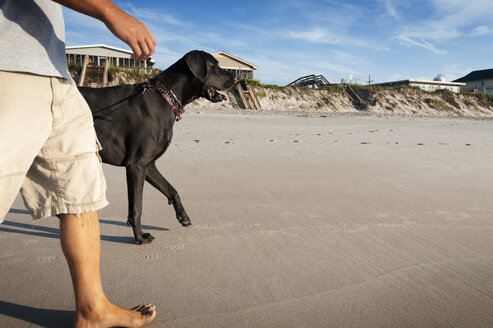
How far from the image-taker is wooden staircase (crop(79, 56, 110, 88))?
19.9 metres

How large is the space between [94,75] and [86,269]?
2181 centimetres

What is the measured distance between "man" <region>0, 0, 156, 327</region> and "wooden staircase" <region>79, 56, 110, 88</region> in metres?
20.1

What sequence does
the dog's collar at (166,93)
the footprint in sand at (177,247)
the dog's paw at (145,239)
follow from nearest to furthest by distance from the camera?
the footprint in sand at (177,247), the dog's paw at (145,239), the dog's collar at (166,93)

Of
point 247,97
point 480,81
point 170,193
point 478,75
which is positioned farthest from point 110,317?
point 478,75

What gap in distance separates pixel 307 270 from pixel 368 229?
96cm

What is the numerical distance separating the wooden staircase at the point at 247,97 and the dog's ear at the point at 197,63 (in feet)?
61.9

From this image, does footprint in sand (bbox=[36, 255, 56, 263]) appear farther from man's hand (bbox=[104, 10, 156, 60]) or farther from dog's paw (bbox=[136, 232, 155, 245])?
man's hand (bbox=[104, 10, 156, 60])

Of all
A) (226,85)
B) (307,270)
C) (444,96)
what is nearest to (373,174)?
(226,85)

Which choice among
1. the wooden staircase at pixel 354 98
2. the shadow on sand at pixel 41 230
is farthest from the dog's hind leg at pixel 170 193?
the wooden staircase at pixel 354 98

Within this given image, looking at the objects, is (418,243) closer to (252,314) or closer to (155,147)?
(252,314)

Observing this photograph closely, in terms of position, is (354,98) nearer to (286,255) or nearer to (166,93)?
(166,93)

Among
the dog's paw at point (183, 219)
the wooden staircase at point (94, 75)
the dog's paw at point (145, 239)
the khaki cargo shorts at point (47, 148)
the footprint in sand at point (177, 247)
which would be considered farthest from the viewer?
the wooden staircase at point (94, 75)

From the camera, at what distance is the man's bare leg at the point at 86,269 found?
1.48m

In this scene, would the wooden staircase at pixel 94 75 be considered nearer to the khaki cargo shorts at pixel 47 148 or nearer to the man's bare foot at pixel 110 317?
the khaki cargo shorts at pixel 47 148
